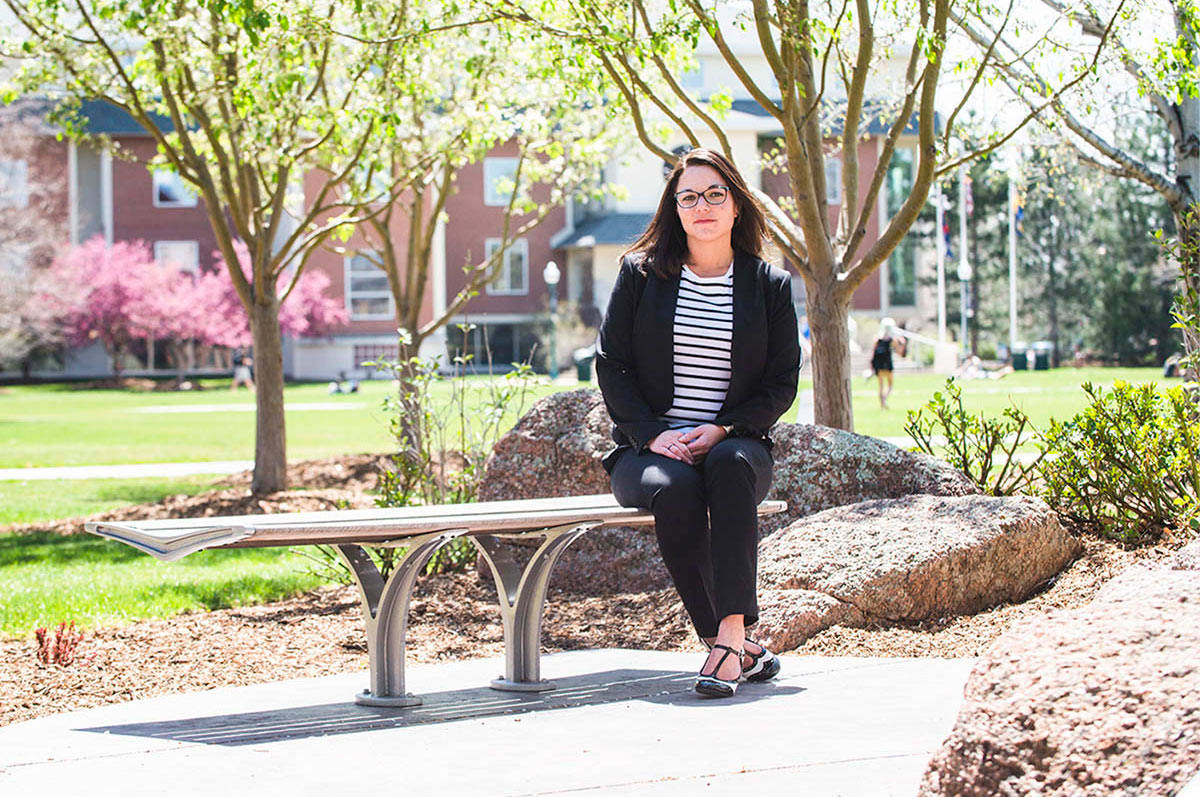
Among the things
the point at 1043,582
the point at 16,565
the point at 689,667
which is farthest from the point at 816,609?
the point at 16,565

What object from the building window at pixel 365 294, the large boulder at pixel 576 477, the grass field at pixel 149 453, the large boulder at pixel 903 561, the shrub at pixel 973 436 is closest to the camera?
the large boulder at pixel 903 561

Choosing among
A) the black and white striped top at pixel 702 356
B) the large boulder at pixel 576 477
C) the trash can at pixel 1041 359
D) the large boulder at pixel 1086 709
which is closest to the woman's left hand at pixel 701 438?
the black and white striped top at pixel 702 356

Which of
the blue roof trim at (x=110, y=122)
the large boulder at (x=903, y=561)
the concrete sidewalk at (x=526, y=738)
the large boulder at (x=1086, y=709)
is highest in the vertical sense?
the blue roof trim at (x=110, y=122)

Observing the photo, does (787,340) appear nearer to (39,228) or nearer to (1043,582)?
(1043,582)

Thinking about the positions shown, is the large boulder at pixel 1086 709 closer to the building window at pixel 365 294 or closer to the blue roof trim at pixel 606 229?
the blue roof trim at pixel 606 229

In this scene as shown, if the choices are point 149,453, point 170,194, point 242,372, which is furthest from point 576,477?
point 170,194

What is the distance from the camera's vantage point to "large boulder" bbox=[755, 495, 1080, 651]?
5527mm

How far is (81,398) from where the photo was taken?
131 feet

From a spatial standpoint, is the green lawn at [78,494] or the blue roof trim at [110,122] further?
the blue roof trim at [110,122]

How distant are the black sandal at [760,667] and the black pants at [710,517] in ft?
0.53

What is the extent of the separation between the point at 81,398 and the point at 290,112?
3119cm

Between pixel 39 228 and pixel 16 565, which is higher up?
pixel 39 228

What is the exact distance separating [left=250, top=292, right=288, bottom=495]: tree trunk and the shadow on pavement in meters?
8.39

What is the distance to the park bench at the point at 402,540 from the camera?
3.83 metres
